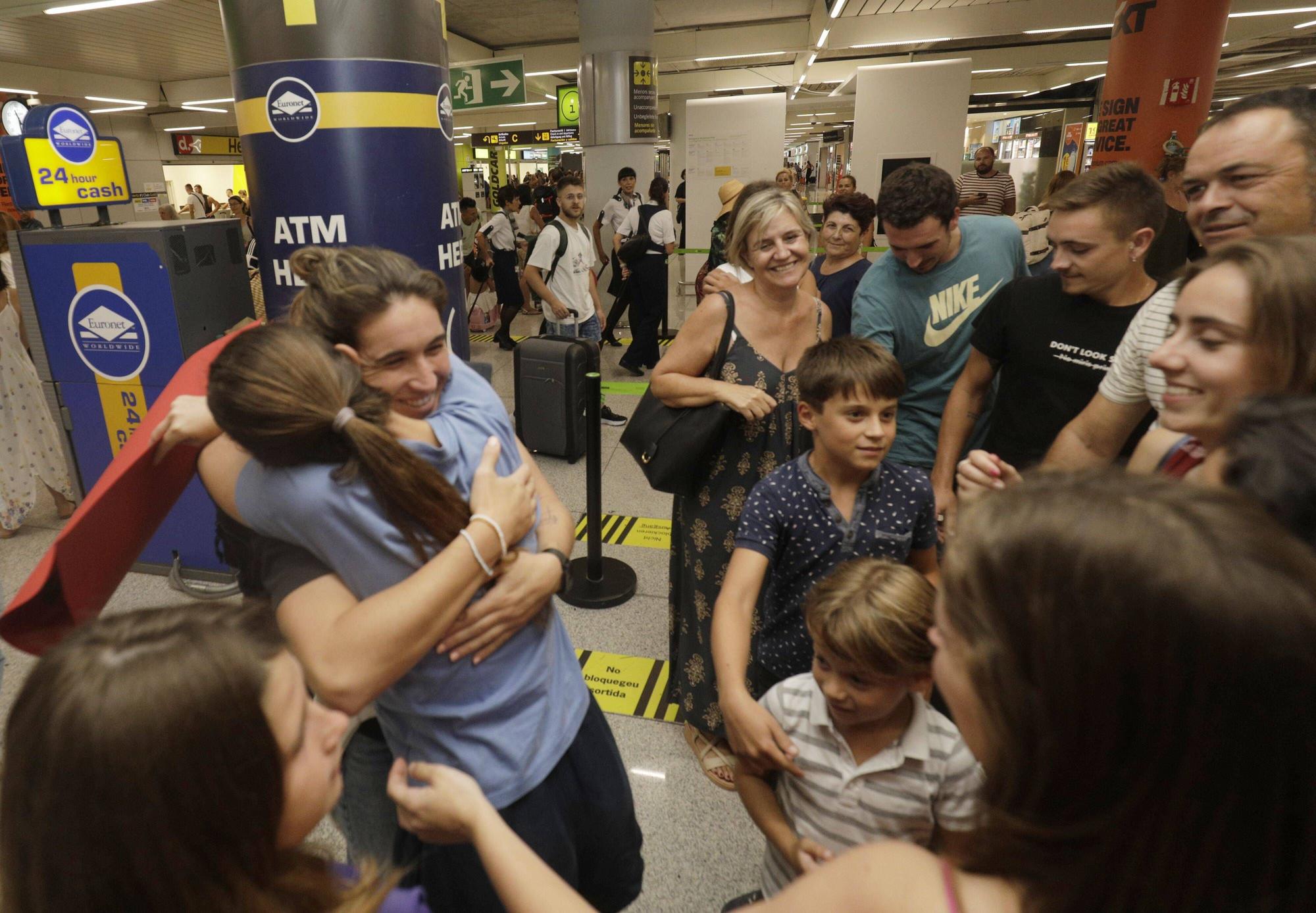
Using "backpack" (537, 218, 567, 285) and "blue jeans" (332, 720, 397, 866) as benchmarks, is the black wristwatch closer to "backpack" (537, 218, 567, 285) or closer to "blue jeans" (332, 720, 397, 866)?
"blue jeans" (332, 720, 397, 866)

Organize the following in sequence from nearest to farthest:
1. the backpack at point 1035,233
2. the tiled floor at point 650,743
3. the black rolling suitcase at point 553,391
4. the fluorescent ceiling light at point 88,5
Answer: the tiled floor at point 650,743 → the black rolling suitcase at point 553,391 → the backpack at point 1035,233 → the fluorescent ceiling light at point 88,5

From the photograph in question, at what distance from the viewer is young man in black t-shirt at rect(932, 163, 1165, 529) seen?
1917 millimetres

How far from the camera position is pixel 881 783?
4.15 feet

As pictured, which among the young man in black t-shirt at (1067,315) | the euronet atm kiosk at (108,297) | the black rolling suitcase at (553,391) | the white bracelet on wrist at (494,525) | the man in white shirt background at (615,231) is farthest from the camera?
the man in white shirt background at (615,231)

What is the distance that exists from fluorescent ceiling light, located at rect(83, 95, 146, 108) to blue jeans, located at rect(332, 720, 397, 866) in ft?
64.7

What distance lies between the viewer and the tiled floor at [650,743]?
2039 mm

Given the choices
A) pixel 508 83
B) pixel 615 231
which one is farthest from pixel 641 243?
pixel 508 83

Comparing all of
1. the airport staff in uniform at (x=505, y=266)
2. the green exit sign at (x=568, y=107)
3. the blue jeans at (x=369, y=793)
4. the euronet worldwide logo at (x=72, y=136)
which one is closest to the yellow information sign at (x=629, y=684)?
the blue jeans at (x=369, y=793)

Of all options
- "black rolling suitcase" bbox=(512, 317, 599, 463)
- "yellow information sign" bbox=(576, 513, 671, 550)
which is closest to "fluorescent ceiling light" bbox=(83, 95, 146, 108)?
"black rolling suitcase" bbox=(512, 317, 599, 463)

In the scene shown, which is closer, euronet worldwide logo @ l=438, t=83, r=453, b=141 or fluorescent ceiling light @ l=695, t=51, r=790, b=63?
euronet worldwide logo @ l=438, t=83, r=453, b=141

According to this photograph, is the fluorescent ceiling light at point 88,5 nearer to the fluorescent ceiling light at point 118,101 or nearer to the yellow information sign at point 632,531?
the fluorescent ceiling light at point 118,101

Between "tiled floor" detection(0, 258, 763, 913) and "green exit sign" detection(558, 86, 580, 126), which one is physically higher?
"green exit sign" detection(558, 86, 580, 126)

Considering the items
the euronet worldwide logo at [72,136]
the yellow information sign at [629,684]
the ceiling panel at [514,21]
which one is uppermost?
the ceiling panel at [514,21]

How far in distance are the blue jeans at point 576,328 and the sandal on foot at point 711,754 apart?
3822 mm
